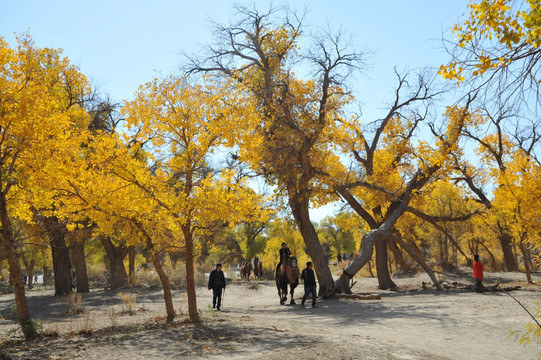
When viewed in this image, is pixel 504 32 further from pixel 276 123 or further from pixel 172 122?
pixel 276 123

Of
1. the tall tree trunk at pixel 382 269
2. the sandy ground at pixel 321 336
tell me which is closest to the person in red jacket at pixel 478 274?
the sandy ground at pixel 321 336

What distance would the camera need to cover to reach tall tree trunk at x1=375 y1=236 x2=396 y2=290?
2177cm

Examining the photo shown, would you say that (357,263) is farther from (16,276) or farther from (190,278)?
(16,276)

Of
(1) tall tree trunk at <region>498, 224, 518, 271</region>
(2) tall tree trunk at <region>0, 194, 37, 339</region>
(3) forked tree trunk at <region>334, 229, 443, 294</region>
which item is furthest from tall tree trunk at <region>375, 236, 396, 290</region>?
(2) tall tree trunk at <region>0, 194, 37, 339</region>

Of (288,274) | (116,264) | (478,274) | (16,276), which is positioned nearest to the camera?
(16,276)

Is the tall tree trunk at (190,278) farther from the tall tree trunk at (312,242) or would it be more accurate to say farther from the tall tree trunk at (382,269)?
the tall tree trunk at (382,269)

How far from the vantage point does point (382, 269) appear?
22.0 meters

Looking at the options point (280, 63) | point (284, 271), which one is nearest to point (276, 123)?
point (280, 63)

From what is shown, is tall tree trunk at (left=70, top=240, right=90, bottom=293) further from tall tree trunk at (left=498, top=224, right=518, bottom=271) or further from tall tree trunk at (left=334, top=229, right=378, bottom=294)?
tall tree trunk at (left=498, top=224, right=518, bottom=271)

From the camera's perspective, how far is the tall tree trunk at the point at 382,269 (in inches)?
857

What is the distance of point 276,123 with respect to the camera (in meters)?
16.9

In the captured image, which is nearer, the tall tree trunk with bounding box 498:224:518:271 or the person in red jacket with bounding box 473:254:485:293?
the person in red jacket with bounding box 473:254:485:293

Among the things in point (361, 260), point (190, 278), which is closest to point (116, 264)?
point (361, 260)

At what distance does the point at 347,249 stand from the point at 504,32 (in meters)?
69.8
